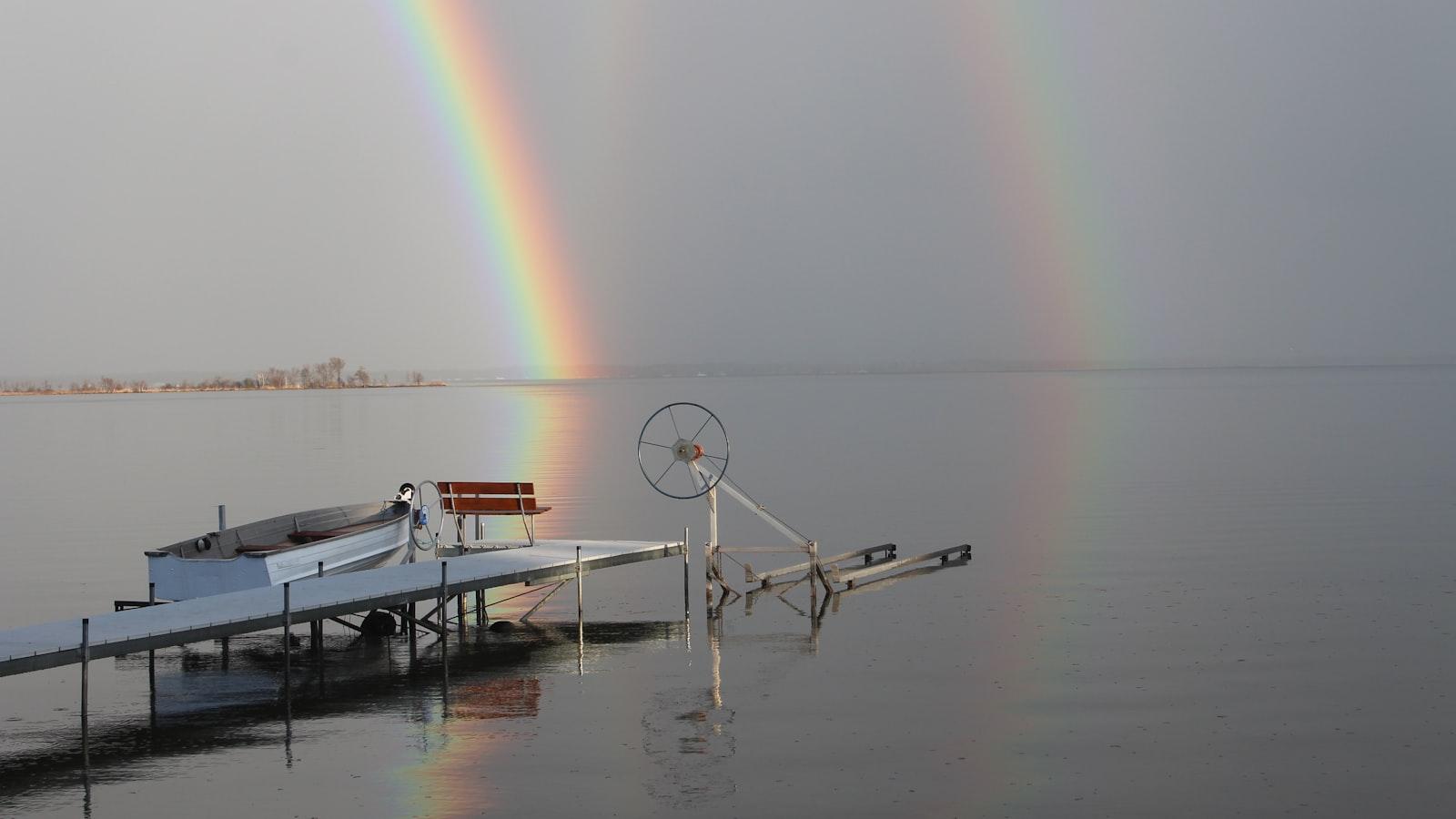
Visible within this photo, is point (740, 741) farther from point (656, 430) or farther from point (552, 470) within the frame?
point (656, 430)

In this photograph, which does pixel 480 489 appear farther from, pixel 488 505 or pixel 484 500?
pixel 488 505

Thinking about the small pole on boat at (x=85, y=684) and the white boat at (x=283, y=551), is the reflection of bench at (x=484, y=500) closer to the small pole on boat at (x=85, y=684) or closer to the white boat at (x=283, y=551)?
the white boat at (x=283, y=551)

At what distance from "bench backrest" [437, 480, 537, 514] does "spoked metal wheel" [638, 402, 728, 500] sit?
244 cm

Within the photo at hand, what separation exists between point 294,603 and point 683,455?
8228mm

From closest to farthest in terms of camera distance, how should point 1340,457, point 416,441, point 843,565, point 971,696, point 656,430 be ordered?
point 971,696 → point 843,565 → point 1340,457 → point 416,441 → point 656,430

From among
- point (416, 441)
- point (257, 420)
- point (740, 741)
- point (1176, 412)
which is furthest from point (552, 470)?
point (257, 420)

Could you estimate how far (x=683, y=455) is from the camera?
86.5 ft

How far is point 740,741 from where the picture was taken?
17078mm

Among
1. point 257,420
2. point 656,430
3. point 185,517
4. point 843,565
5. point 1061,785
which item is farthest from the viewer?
point 257,420

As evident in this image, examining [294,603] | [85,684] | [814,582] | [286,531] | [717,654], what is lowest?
[717,654]

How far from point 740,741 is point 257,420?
464ft

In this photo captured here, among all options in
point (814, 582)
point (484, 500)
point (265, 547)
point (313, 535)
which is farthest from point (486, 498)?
point (814, 582)

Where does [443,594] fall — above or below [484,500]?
below

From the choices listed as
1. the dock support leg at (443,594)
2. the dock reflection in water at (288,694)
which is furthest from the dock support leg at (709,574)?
the dock support leg at (443,594)
